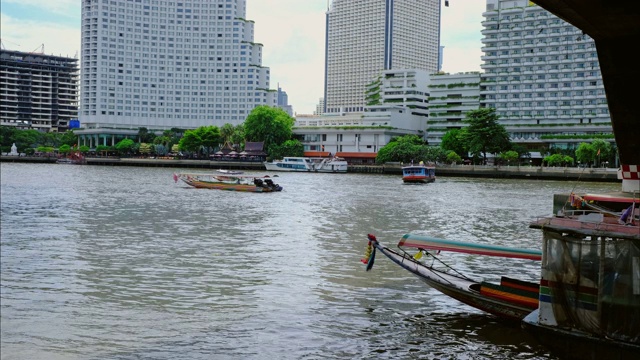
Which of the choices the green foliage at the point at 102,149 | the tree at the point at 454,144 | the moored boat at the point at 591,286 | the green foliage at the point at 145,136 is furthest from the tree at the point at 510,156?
the green foliage at the point at 145,136

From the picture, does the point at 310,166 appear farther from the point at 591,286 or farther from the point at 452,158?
the point at 591,286

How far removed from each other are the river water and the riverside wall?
47680 millimetres

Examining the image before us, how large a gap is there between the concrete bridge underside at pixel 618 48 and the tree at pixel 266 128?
119m

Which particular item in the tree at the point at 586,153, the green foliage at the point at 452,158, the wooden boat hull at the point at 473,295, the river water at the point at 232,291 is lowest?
the river water at the point at 232,291

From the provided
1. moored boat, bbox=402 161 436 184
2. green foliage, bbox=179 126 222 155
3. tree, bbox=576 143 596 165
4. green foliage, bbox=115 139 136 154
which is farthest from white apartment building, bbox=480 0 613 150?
green foliage, bbox=115 139 136 154

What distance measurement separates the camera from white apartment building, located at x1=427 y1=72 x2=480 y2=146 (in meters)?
141

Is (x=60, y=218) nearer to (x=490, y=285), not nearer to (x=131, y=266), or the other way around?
(x=131, y=266)

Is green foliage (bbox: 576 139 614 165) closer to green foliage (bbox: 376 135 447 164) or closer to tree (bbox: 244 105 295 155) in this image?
green foliage (bbox: 376 135 447 164)

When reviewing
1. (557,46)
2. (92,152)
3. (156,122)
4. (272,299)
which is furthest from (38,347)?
(156,122)

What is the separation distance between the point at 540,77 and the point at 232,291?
121 metres

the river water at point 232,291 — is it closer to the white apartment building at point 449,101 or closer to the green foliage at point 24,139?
the white apartment building at point 449,101

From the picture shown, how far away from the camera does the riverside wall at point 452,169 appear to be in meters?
90.0

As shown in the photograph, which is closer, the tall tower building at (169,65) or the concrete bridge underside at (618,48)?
the concrete bridge underside at (618,48)

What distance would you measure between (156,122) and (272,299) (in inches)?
6854
